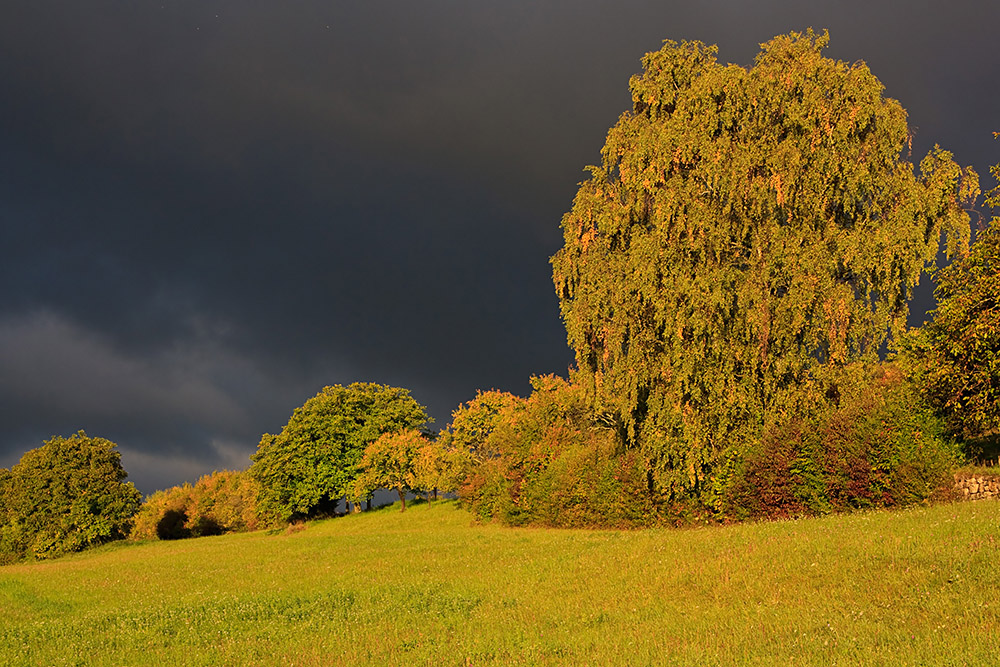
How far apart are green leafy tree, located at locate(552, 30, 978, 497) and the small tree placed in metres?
35.9

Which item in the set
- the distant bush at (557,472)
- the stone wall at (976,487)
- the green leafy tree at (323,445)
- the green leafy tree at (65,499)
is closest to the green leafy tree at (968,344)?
the stone wall at (976,487)

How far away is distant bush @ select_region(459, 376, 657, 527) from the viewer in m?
36.4

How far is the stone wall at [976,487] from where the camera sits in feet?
87.9

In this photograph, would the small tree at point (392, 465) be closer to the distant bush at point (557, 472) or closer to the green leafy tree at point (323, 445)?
the green leafy tree at point (323, 445)

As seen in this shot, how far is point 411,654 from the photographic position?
11.9m

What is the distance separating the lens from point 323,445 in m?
70.4

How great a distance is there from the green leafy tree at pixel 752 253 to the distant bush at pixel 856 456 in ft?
4.29

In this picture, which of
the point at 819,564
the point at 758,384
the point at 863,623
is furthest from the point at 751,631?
the point at 758,384

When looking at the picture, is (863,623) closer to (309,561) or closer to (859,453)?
(859,453)

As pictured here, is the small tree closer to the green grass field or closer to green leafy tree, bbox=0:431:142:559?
green leafy tree, bbox=0:431:142:559

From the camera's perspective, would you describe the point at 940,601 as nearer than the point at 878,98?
Yes

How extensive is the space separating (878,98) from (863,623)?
91.9 feet

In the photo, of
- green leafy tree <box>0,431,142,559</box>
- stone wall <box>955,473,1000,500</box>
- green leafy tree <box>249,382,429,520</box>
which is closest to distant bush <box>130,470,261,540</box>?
green leafy tree <box>249,382,429,520</box>

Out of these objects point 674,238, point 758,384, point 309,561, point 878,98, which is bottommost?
point 309,561
